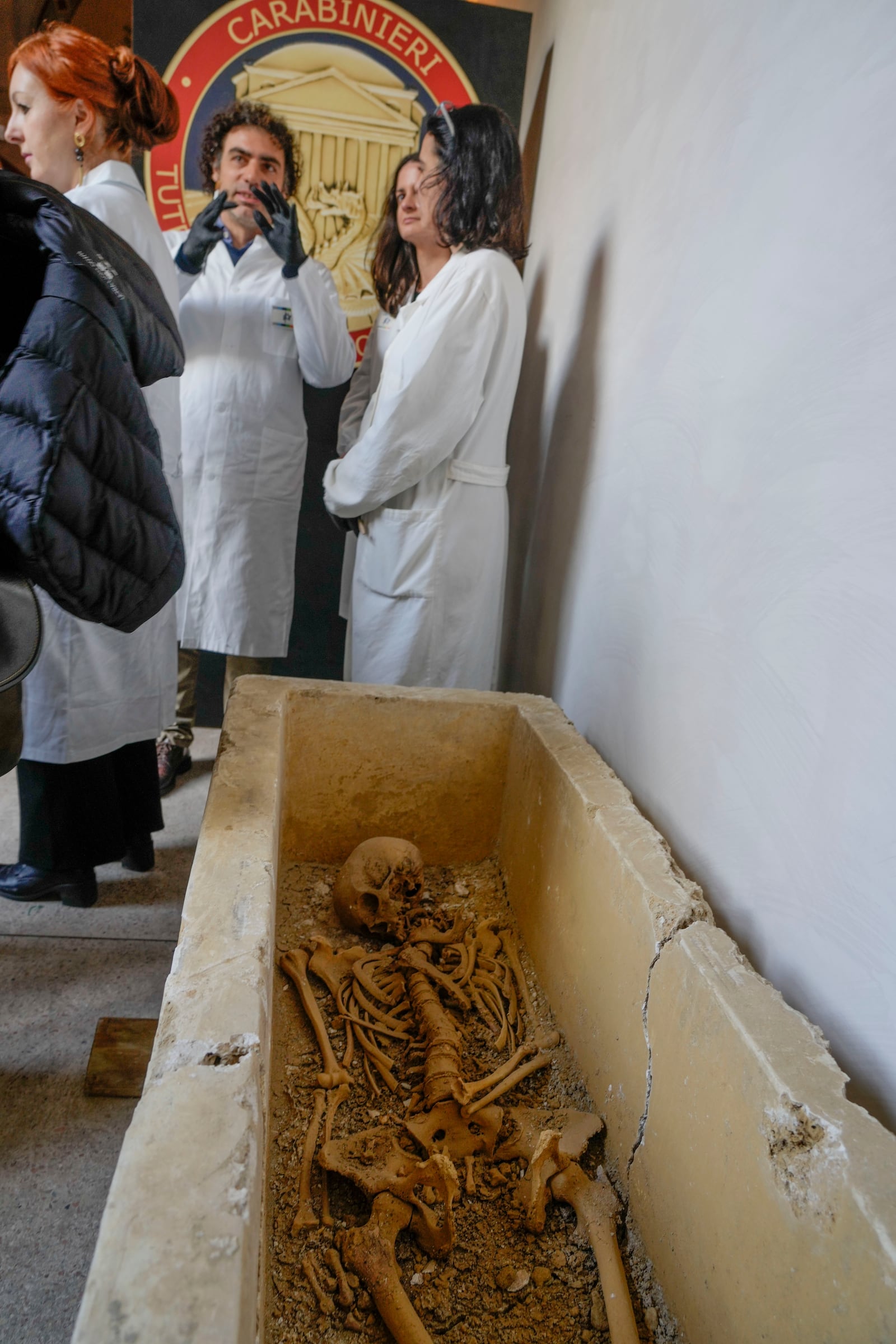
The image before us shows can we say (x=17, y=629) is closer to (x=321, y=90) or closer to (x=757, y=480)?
(x=757, y=480)

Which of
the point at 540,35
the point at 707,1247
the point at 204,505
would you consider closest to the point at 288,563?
the point at 204,505

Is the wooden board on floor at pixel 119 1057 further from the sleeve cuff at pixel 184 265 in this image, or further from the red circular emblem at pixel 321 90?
the red circular emblem at pixel 321 90

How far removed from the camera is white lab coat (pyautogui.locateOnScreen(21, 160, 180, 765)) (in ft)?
6.88

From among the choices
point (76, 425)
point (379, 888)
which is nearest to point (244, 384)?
point (76, 425)

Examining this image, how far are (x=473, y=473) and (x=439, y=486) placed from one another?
11 cm

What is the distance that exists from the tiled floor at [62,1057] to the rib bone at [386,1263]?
524mm

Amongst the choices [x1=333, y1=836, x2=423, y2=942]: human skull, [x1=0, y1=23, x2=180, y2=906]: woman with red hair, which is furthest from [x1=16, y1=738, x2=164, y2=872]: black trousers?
[x1=333, y1=836, x2=423, y2=942]: human skull

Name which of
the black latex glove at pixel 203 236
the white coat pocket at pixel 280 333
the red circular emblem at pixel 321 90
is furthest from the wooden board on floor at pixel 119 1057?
the red circular emblem at pixel 321 90

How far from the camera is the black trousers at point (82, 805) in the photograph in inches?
87.2

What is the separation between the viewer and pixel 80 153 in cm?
229

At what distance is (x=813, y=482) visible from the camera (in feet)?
4.17

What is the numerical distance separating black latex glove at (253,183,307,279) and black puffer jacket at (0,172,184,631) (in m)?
1.38

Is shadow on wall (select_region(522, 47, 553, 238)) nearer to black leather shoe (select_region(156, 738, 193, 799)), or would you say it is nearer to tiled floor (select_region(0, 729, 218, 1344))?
black leather shoe (select_region(156, 738, 193, 799))

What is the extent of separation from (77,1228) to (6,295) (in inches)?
62.4
